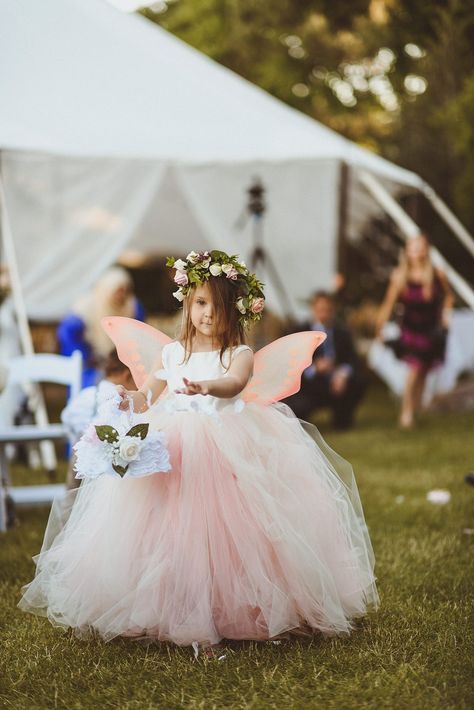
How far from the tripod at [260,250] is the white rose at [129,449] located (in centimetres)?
588

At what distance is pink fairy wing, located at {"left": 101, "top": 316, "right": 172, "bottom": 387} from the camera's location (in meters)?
3.53

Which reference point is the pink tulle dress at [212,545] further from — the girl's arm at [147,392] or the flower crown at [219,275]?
the flower crown at [219,275]

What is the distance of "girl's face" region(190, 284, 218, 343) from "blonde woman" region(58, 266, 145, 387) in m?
3.73

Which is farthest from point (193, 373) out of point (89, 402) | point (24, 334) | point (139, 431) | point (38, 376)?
point (24, 334)

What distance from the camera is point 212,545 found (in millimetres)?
2900

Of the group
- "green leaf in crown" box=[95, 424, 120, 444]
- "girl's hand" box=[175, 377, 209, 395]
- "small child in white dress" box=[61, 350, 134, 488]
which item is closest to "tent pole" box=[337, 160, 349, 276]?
"small child in white dress" box=[61, 350, 134, 488]

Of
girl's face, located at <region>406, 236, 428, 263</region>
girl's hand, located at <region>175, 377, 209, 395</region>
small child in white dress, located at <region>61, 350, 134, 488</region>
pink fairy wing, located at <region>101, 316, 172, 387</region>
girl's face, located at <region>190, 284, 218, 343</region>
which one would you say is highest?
girl's face, located at <region>406, 236, 428, 263</region>

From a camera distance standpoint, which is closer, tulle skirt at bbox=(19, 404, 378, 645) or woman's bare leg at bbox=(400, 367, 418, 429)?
tulle skirt at bbox=(19, 404, 378, 645)

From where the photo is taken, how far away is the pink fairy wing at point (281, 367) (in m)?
3.41

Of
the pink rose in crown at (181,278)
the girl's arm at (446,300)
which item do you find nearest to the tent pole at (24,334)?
the pink rose in crown at (181,278)

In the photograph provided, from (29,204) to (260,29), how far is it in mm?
6507

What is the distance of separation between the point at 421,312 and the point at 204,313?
219 inches

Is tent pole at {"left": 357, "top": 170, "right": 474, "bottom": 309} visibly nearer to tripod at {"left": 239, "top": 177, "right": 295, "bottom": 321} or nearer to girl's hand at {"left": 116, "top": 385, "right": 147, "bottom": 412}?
tripod at {"left": 239, "top": 177, "right": 295, "bottom": 321}

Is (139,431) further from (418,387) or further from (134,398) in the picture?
(418,387)
